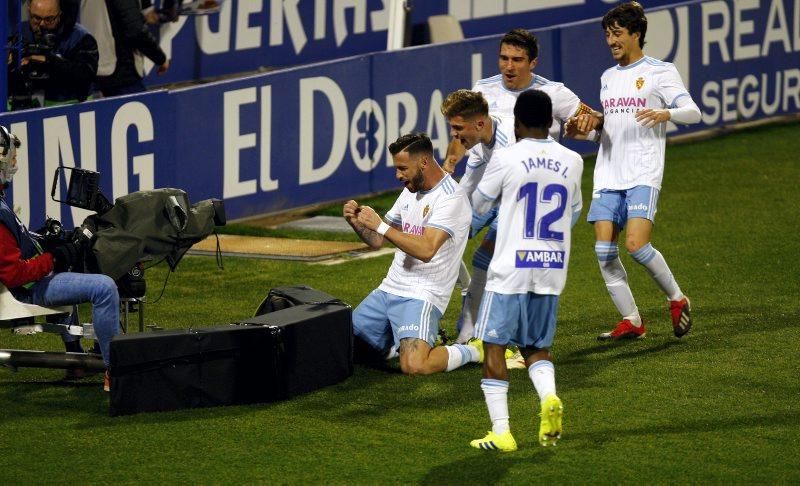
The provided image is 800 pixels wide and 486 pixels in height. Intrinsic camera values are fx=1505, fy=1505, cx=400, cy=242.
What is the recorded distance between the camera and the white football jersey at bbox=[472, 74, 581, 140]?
346 inches

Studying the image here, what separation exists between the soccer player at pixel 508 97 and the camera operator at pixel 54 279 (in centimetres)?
215

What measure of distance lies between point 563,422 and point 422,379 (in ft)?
3.67

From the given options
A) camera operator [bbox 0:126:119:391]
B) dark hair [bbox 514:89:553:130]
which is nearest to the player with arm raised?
dark hair [bbox 514:89:553:130]

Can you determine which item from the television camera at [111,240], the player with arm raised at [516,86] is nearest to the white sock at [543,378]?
the player with arm raised at [516,86]

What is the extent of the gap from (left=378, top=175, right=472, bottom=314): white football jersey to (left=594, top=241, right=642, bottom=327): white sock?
97 cm

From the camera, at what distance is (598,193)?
9180mm

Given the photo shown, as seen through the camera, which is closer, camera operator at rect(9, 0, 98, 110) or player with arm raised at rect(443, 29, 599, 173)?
player with arm raised at rect(443, 29, 599, 173)

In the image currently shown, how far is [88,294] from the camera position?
7734 millimetres

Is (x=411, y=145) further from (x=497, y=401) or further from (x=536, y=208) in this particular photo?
(x=497, y=401)

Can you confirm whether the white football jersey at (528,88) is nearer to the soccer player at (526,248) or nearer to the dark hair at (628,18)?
the dark hair at (628,18)

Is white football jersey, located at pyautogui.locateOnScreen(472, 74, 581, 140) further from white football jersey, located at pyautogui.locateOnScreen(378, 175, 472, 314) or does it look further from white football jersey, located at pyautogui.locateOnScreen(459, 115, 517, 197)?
white football jersey, located at pyautogui.locateOnScreen(378, 175, 472, 314)

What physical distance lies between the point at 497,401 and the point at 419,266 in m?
1.81

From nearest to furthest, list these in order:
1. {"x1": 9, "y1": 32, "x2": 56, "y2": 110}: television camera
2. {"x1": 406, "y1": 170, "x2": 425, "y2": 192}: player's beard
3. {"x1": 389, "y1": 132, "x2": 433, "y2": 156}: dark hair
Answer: {"x1": 389, "y1": 132, "x2": 433, "y2": 156}: dark hair → {"x1": 406, "y1": 170, "x2": 425, "y2": 192}: player's beard → {"x1": 9, "y1": 32, "x2": 56, "y2": 110}: television camera

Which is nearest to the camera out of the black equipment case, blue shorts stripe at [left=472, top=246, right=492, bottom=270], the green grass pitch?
the green grass pitch
